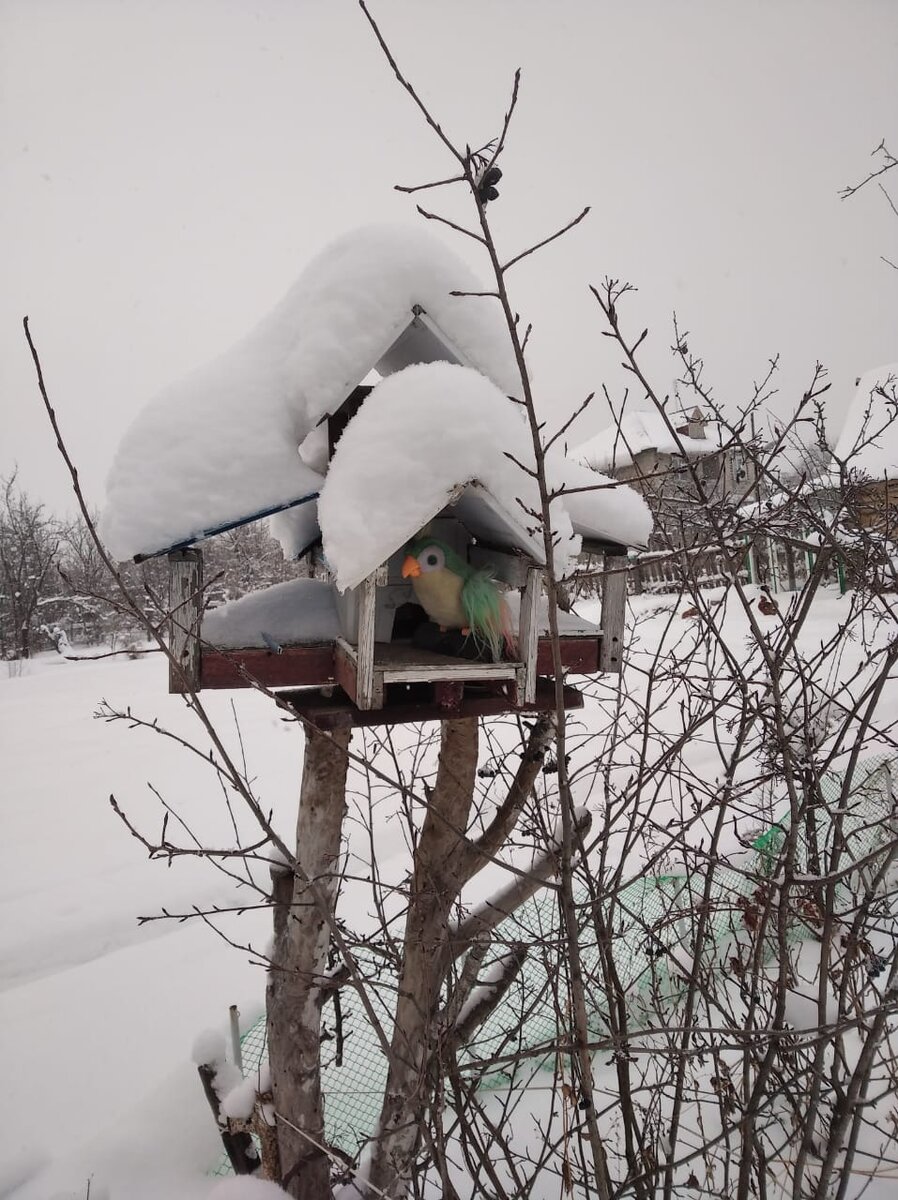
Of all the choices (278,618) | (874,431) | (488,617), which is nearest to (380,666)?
(488,617)

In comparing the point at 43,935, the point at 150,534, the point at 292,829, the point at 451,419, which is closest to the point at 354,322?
the point at 451,419

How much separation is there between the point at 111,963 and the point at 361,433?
497 centimetres

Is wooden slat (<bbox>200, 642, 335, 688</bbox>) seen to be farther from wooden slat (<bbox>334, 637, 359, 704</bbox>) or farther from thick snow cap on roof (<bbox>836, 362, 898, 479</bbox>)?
thick snow cap on roof (<bbox>836, 362, 898, 479</bbox>)

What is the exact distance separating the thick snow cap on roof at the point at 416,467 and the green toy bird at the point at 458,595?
0.30 metres

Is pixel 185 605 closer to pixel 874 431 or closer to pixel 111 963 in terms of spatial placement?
pixel 111 963

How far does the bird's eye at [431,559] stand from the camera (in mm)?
2008

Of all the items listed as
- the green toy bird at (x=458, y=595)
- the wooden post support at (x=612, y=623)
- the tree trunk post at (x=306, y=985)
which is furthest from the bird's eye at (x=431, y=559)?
the tree trunk post at (x=306, y=985)

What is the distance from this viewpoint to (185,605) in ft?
6.05

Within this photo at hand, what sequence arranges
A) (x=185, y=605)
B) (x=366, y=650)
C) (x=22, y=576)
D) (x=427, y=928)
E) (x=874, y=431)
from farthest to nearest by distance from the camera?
1. (x=22, y=576)
2. (x=874, y=431)
3. (x=427, y=928)
4. (x=185, y=605)
5. (x=366, y=650)

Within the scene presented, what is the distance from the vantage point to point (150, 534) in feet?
5.85

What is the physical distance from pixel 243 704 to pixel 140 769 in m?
2.50

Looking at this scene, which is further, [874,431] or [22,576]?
[22,576]

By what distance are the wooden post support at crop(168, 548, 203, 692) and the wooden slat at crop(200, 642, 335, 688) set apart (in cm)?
5

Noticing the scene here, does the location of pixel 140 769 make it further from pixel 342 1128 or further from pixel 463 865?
pixel 463 865
